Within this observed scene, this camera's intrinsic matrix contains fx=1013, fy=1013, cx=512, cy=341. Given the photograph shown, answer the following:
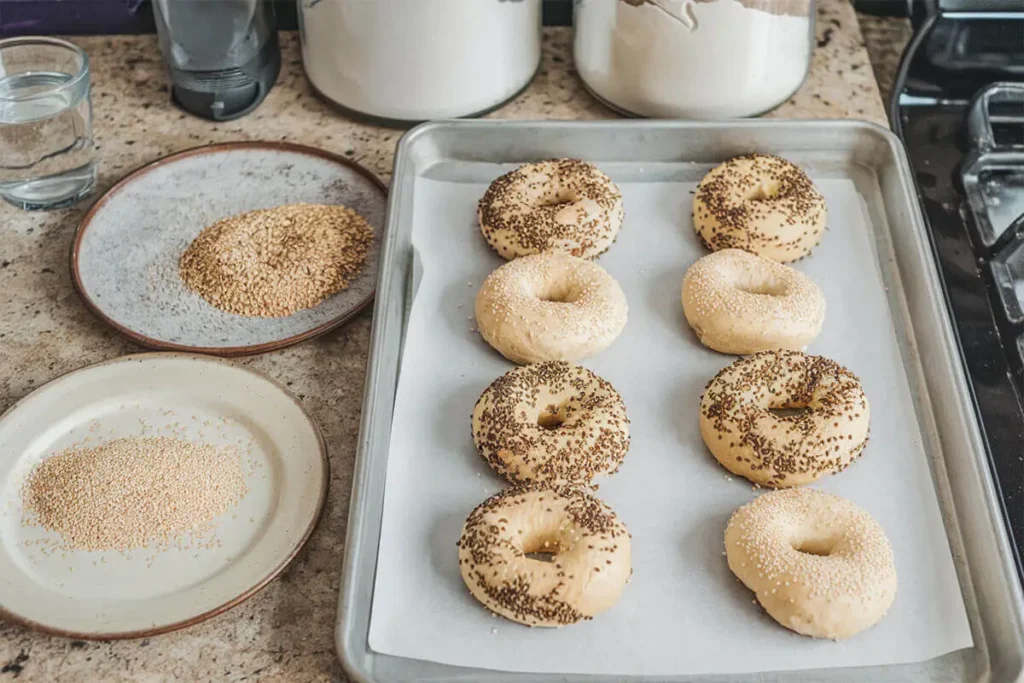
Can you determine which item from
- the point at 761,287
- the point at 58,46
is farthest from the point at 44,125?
the point at 761,287

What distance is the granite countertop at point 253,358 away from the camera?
110 cm

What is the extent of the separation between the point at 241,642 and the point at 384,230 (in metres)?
0.62

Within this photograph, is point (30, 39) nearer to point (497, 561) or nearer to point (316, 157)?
point (316, 157)

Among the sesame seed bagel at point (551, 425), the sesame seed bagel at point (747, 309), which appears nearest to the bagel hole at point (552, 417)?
the sesame seed bagel at point (551, 425)

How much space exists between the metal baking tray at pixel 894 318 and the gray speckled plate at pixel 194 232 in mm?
97

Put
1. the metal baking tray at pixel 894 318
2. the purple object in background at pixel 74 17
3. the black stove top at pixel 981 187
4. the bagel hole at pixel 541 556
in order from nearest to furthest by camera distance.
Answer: the metal baking tray at pixel 894 318
the bagel hole at pixel 541 556
the black stove top at pixel 981 187
the purple object in background at pixel 74 17

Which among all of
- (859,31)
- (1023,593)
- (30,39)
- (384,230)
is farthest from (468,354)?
(859,31)

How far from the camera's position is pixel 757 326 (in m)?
1.37

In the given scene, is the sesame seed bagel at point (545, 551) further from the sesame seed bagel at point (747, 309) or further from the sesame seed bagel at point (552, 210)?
the sesame seed bagel at point (552, 210)

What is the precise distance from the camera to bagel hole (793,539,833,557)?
1189mm

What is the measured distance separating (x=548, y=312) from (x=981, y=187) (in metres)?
0.75

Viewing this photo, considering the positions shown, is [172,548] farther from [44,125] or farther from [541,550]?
[44,125]

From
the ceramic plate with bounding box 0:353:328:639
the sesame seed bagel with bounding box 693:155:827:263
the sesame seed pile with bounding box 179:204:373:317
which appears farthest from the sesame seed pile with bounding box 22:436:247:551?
the sesame seed bagel with bounding box 693:155:827:263

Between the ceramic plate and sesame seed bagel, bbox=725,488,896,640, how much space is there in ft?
1.65
